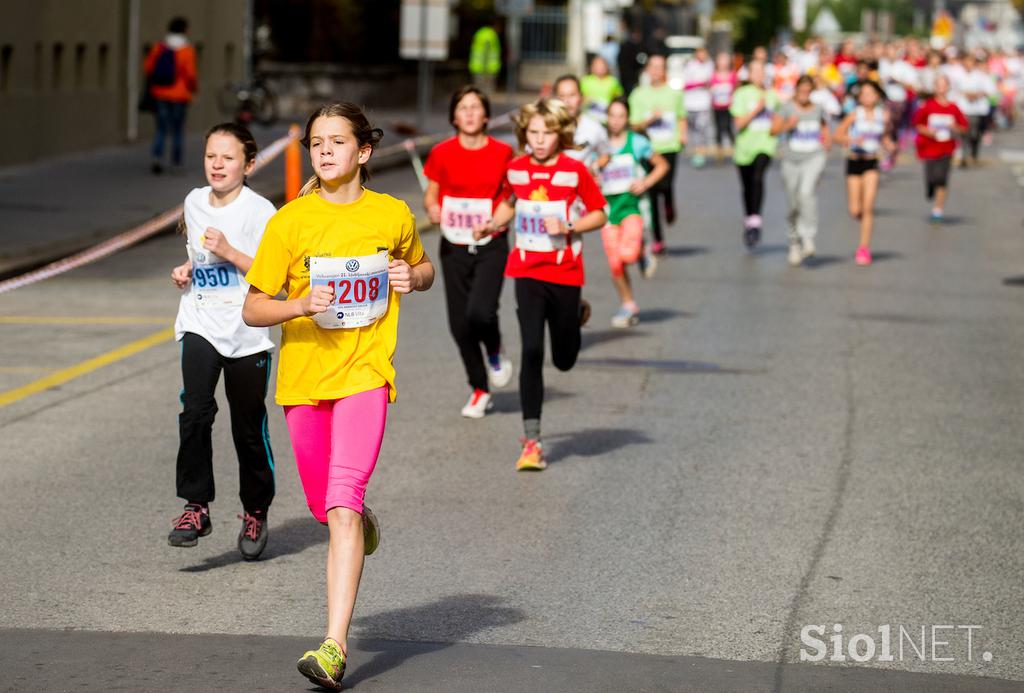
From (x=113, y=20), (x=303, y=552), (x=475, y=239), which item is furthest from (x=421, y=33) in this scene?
(x=303, y=552)

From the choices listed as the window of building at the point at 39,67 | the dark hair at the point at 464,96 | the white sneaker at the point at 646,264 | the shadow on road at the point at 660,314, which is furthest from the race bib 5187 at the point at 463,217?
the window of building at the point at 39,67

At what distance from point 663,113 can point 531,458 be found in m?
10.6

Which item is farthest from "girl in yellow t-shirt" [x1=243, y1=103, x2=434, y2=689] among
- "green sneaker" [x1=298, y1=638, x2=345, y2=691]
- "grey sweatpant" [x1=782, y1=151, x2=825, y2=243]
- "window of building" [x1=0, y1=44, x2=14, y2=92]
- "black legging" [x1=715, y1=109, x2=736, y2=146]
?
"black legging" [x1=715, y1=109, x2=736, y2=146]

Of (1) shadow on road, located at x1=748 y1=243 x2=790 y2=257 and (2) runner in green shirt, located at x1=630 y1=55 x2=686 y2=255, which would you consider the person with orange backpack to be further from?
(1) shadow on road, located at x1=748 y1=243 x2=790 y2=257

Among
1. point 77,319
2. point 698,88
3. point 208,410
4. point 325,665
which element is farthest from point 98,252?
point 698,88

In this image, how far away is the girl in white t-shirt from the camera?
24.0 feet

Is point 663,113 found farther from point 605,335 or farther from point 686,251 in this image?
point 605,335

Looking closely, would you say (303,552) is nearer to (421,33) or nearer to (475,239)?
(475,239)

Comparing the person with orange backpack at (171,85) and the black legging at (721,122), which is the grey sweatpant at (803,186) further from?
the black legging at (721,122)

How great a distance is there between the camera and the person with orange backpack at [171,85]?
971 inches

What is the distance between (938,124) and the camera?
22.7m

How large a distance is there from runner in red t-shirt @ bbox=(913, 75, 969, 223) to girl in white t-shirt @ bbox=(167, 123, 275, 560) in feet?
54.0

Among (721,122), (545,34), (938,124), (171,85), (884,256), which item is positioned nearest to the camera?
(884,256)

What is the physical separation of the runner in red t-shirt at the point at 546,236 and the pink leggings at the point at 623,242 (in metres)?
4.35
